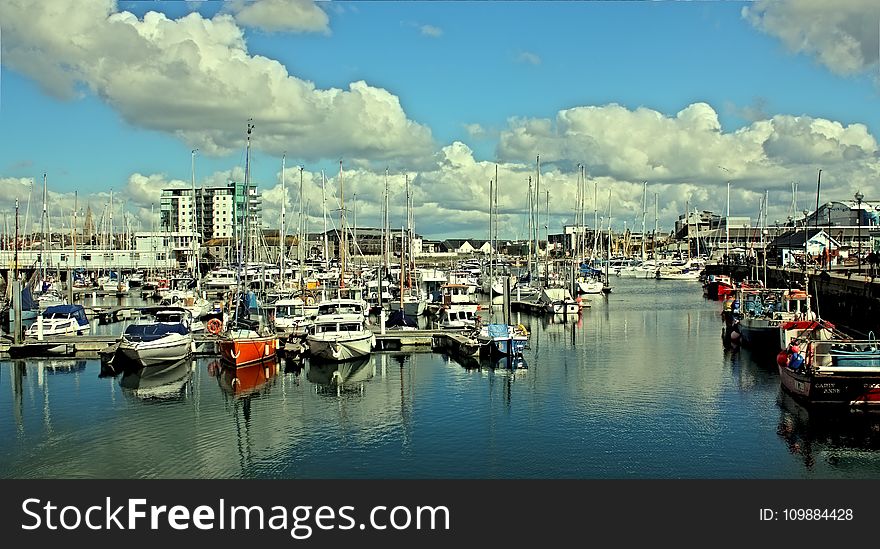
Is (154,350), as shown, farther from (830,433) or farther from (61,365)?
(830,433)

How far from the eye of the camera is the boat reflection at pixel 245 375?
4131cm

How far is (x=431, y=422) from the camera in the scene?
1358 inches

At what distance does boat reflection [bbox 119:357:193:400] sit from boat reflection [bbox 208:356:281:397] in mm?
1525

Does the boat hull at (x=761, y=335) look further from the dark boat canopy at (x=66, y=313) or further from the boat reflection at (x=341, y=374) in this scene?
the dark boat canopy at (x=66, y=313)

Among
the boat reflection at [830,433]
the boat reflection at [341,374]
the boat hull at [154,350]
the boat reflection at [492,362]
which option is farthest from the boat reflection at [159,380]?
the boat reflection at [830,433]

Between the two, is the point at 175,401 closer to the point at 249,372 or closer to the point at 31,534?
the point at 249,372

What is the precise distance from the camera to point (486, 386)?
4241 cm

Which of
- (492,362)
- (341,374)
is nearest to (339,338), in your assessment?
(341,374)

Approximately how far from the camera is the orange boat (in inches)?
1809

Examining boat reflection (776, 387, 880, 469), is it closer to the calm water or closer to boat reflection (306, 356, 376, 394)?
the calm water

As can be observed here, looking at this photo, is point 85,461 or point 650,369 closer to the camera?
point 85,461

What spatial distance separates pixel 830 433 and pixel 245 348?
28.6 m

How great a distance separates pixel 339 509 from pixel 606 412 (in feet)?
55.4

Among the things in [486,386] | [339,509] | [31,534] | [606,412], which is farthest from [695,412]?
[31,534]
